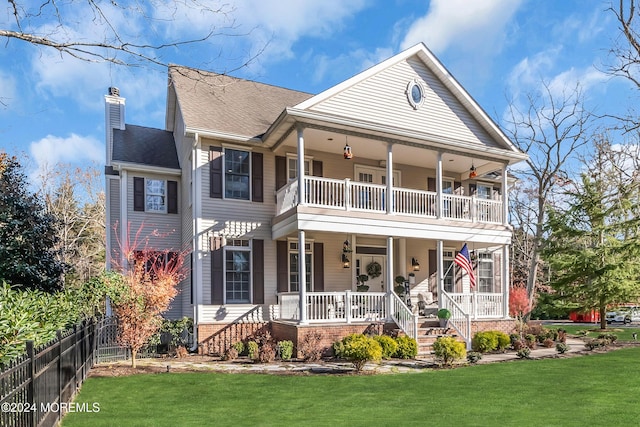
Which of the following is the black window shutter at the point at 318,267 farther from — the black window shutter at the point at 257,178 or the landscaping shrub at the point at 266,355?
the landscaping shrub at the point at 266,355

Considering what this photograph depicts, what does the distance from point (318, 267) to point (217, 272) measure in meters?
3.41

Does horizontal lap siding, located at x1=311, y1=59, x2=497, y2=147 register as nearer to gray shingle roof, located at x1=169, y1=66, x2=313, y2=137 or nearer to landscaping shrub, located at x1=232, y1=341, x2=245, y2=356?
gray shingle roof, located at x1=169, y1=66, x2=313, y2=137

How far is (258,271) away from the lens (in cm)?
1468

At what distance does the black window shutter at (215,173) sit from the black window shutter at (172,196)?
9.93 ft

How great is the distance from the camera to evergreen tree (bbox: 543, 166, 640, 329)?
66.2 feet

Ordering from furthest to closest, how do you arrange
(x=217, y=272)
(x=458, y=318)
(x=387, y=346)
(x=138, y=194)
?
(x=138, y=194), (x=458, y=318), (x=217, y=272), (x=387, y=346)

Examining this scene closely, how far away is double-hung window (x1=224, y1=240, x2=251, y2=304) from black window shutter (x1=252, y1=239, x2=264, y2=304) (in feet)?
0.58

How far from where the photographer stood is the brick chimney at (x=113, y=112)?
61.2 feet

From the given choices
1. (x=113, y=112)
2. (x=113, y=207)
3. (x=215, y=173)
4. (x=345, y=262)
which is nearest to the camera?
(x=215, y=173)

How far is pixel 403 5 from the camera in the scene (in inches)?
593

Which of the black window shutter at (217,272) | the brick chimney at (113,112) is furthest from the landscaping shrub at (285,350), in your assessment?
the brick chimney at (113,112)

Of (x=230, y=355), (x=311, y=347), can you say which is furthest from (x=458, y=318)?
(x=230, y=355)

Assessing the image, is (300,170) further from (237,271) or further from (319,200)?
(237,271)

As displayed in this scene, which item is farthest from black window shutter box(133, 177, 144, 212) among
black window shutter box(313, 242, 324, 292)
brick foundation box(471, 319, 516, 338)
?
brick foundation box(471, 319, 516, 338)
